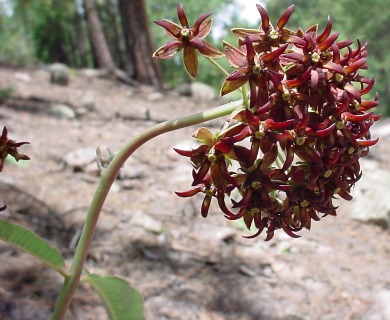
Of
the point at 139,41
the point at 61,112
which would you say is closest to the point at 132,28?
the point at 139,41

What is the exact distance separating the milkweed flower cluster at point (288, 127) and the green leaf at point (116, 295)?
46 cm

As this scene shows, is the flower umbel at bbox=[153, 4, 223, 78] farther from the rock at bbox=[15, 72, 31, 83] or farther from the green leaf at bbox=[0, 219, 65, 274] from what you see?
the rock at bbox=[15, 72, 31, 83]

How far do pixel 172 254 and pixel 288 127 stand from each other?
224cm

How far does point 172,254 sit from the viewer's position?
130 inches

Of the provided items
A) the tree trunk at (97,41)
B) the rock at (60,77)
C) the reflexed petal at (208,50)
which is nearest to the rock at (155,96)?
the rock at (60,77)

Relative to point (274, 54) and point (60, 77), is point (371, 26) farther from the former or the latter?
point (274, 54)

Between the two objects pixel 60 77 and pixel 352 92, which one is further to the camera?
pixel 60 77

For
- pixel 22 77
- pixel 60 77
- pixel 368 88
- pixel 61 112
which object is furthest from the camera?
pixel 22 77

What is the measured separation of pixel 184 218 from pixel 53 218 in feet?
3.18

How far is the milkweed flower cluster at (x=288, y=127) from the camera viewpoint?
1.21 metres

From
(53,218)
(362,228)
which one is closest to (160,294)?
(53,218)

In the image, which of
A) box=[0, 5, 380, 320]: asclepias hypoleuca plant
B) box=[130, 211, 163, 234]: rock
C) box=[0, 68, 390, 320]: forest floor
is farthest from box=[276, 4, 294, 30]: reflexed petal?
box=[130, 211, 163, 234]: rock

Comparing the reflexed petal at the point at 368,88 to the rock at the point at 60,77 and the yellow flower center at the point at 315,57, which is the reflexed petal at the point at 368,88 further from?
the rock at the point at 60,77

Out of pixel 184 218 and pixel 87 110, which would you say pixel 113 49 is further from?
pixel 184 218
